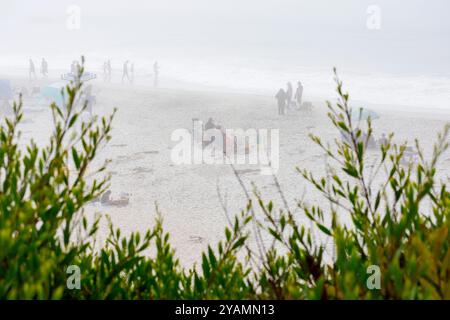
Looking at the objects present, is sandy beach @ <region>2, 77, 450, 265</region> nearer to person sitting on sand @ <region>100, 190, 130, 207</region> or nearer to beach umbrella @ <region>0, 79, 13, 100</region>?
person sitting on sand @ <region>100, 190, 130, 207</region>

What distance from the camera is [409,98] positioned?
52219mm

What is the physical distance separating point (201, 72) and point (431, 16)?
394 ft

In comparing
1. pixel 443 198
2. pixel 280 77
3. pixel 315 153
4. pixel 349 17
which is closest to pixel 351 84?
pixel 280 77

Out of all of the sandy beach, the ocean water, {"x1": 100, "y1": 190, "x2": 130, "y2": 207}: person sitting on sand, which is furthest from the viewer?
the ocean water

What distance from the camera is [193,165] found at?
2072 cm

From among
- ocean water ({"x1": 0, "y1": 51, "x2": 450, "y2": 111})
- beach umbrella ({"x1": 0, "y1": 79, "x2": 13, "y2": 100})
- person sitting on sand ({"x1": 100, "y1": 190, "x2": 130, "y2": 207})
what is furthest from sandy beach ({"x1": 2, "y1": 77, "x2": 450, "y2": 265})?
ocean water ({"x1": 0, "y1": 51, "x2": 450, "y2": 111})

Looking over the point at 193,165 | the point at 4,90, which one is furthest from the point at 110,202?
the point at 4,90

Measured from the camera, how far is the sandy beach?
1488cm

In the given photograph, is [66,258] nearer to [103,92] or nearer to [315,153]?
[315,153]

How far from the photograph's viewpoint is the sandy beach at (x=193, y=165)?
14875 millimetres

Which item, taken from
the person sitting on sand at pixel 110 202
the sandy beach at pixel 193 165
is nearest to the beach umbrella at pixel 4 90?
the sandy beach at pixel 193 165

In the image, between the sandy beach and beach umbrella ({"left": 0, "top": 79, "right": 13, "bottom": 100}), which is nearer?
the sandy beach

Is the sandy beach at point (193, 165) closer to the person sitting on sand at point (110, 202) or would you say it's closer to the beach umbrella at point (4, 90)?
the person sitting on sand at point (110, 202)

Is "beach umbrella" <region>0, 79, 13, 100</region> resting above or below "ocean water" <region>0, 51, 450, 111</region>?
below
